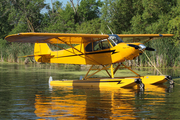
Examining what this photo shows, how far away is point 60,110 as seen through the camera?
6270 mm

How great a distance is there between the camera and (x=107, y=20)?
30.5 meters

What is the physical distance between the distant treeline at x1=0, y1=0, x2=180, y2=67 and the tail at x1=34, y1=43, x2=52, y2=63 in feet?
30.3

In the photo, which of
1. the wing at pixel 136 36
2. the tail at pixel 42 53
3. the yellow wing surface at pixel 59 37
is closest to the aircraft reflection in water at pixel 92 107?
the yellow wing surface at pixel 59 37

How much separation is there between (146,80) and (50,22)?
42298 mm

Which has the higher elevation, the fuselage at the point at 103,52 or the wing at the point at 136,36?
the wing at the point at 136,36

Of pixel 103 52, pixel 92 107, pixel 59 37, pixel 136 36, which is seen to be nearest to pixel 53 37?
pixel 59 37

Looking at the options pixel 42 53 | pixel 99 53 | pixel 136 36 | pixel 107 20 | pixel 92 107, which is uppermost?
pixel 107 20

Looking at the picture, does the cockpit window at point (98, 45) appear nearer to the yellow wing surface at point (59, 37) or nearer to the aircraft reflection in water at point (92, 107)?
the yellow wing surface at point (59, 37)

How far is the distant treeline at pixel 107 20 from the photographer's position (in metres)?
22.0

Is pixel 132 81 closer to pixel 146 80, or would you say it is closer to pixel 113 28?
pixel 146 80

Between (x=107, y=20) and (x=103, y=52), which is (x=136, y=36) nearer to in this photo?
(x=103, y=52)

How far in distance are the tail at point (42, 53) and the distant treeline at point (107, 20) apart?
9.23 meters

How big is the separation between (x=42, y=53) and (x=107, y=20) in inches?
692

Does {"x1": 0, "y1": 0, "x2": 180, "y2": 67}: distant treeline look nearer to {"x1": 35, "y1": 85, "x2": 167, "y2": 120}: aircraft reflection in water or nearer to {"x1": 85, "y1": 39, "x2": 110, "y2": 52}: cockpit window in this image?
{"x1": 85, "y1": 39, "x2": 110, "y2": 52}: cockpit window
